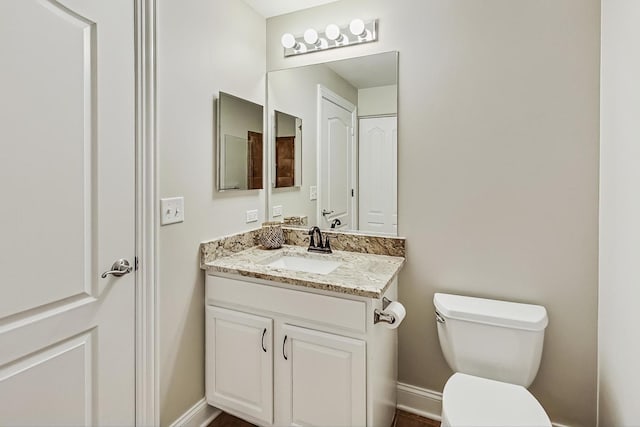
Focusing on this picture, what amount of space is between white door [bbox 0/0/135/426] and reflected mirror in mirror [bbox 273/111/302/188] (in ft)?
3.22

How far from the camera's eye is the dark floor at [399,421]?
5.86ft

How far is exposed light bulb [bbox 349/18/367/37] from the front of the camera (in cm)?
189

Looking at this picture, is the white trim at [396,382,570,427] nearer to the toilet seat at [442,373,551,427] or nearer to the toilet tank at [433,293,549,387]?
the toilet tank at [433,293,549,387]

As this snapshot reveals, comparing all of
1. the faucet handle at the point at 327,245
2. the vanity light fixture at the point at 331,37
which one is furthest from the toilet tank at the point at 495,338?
the vanity light fixture at the point at 331,37

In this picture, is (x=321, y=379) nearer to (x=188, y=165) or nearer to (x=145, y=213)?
(x=145, y=213)

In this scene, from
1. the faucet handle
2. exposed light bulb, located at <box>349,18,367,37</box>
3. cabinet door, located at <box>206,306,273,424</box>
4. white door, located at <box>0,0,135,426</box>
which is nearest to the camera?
white door, located at <box>0,0,135,426</box>

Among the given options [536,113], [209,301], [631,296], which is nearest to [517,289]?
[631,296]

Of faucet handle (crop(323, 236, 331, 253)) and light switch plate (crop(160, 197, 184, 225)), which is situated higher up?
light switch plate (crop(160, 197, 184, 225))

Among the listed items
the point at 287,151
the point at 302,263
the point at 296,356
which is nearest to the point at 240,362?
the point at 296,356

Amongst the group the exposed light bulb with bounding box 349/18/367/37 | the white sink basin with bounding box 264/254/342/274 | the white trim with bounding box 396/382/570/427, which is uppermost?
the exposed light bulb with bounding box 349/18/367/37

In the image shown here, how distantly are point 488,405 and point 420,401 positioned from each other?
69cm

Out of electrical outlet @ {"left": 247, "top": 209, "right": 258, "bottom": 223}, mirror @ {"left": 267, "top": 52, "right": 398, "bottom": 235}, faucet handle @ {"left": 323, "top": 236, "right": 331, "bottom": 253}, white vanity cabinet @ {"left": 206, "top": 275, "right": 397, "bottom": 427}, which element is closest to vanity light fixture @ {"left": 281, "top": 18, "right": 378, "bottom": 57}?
mirror @ {"left": 267, "top": 52, "right": 398, "bottom": 235}

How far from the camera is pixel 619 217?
1.27 m

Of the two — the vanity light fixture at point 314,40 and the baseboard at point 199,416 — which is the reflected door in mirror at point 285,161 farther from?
the baseboard at point 199,416
